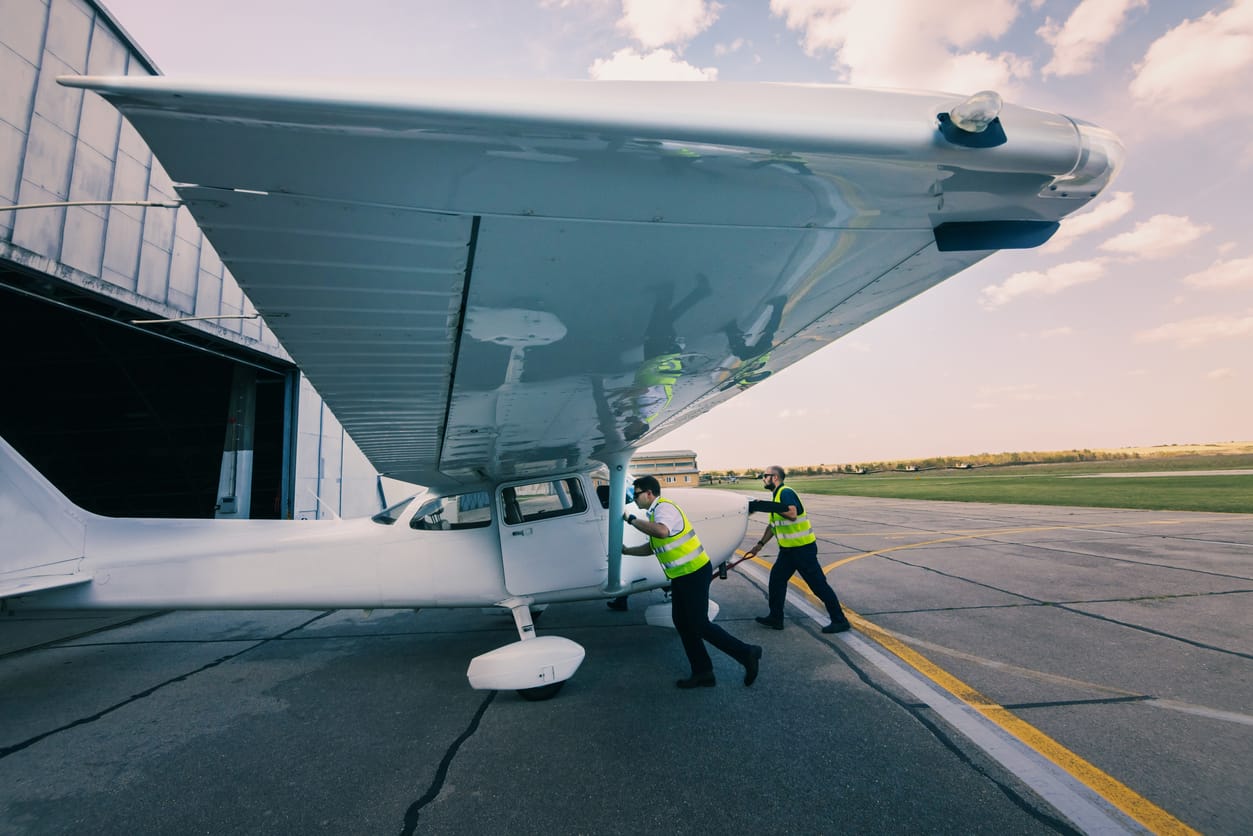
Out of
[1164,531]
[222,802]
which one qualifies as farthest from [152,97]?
[1164,531]

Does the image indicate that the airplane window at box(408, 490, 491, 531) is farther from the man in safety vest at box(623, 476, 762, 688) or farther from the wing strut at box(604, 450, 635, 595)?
the man in safety vest at box(623, 476, 762, 688)

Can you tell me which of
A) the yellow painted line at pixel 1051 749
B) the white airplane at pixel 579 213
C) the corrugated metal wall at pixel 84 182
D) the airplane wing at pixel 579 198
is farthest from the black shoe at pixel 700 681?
the corrugated metal wall at pixel 84 182

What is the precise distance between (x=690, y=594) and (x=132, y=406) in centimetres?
1322

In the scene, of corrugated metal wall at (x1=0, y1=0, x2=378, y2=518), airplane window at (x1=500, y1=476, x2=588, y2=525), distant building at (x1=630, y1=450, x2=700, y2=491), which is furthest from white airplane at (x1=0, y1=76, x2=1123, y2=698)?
distant building at (x1=630, y1=450, x2=700, y2=491)

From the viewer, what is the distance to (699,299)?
1.79 m

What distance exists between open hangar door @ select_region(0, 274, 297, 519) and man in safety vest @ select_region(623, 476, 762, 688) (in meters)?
8.55

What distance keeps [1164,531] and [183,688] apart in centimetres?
1580

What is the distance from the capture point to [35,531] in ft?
15.3

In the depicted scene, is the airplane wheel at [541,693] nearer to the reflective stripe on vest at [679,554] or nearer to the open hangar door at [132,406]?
the reflective stripe on vest at [679,554]

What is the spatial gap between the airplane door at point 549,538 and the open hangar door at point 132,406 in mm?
7047

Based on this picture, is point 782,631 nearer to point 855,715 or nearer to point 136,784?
point 855,715

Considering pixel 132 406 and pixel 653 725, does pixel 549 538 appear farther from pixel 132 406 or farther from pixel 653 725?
pixel 132 406

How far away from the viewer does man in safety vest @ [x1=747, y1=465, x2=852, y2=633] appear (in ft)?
16.4

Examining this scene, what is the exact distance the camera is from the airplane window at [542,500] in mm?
5004
